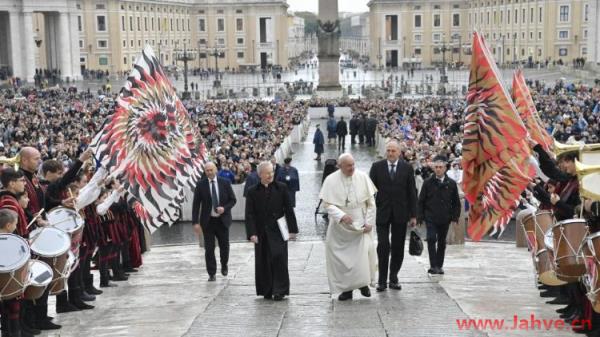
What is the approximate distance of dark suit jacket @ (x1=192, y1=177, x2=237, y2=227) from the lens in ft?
35.7

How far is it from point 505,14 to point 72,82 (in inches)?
1856

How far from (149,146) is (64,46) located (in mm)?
65749

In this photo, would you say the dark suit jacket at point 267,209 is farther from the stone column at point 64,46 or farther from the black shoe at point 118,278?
the stone column at point 64,46

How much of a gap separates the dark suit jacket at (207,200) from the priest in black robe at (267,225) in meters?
1.37

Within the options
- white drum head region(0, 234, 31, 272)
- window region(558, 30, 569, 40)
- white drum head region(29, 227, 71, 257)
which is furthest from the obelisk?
white drum head region(0, 234, 31, 272)

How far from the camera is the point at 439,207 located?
10.5 m

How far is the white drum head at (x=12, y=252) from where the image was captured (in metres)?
7.32

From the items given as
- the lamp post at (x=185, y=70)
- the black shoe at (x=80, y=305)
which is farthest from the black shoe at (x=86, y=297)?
the lamp post at (x=185, y=70)

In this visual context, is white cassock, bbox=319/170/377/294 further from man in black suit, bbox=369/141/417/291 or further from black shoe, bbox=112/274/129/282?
black shoe, bbox=112/274/129/282

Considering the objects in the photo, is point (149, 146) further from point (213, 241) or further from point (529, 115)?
point (529, 115)

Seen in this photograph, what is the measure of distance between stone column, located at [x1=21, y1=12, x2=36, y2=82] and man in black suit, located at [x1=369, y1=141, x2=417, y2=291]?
212ft

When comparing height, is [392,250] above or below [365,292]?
above

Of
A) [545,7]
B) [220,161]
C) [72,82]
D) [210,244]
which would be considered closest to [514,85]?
[210,244]

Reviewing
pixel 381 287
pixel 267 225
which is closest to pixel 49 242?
pixel 267 225
